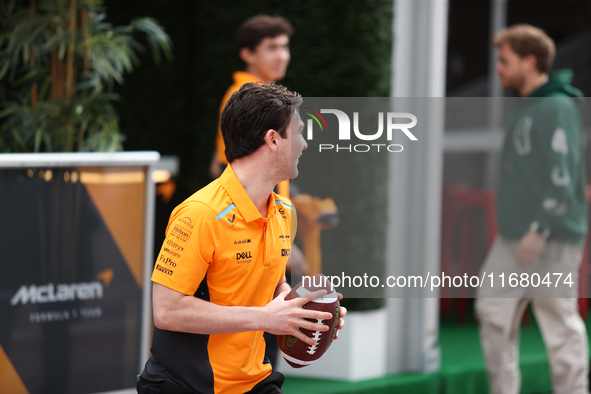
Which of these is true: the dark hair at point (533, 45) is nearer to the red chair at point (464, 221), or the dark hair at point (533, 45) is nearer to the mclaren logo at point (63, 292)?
the red chair at point (464, 221)

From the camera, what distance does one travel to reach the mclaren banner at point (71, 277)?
3.10m

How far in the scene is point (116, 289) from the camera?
11.3ft

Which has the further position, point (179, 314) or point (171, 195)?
point (171, 195)

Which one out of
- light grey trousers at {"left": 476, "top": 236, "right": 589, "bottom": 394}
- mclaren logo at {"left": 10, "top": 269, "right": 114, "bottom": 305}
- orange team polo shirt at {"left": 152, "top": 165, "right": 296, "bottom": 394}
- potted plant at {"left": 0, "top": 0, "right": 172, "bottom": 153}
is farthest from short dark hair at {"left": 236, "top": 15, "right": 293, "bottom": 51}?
orange team polo shirt at {"left": 152, "top": 165, "right": 296, "bottom": 394}

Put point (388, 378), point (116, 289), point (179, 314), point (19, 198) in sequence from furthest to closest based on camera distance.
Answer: point (388, 378), point (116, 289), point (19, 198), point (179, 314)

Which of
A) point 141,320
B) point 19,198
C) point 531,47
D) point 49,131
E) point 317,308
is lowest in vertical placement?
point 141,320

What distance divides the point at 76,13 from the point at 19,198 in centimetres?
123

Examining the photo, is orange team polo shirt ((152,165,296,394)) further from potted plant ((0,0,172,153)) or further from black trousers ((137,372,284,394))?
potted plant ((0,0,172,153))

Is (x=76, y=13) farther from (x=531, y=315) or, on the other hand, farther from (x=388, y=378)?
(x=531, y=315)

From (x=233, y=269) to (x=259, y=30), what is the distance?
2027 millimetres

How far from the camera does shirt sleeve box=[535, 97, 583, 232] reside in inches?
138

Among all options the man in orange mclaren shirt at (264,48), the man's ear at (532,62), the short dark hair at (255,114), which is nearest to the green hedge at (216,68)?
the man in orange mclaren shirt at (264,48)

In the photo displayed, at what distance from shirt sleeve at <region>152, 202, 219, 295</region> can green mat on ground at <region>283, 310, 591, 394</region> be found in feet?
7.01

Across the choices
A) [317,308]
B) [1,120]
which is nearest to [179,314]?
[317,308]
